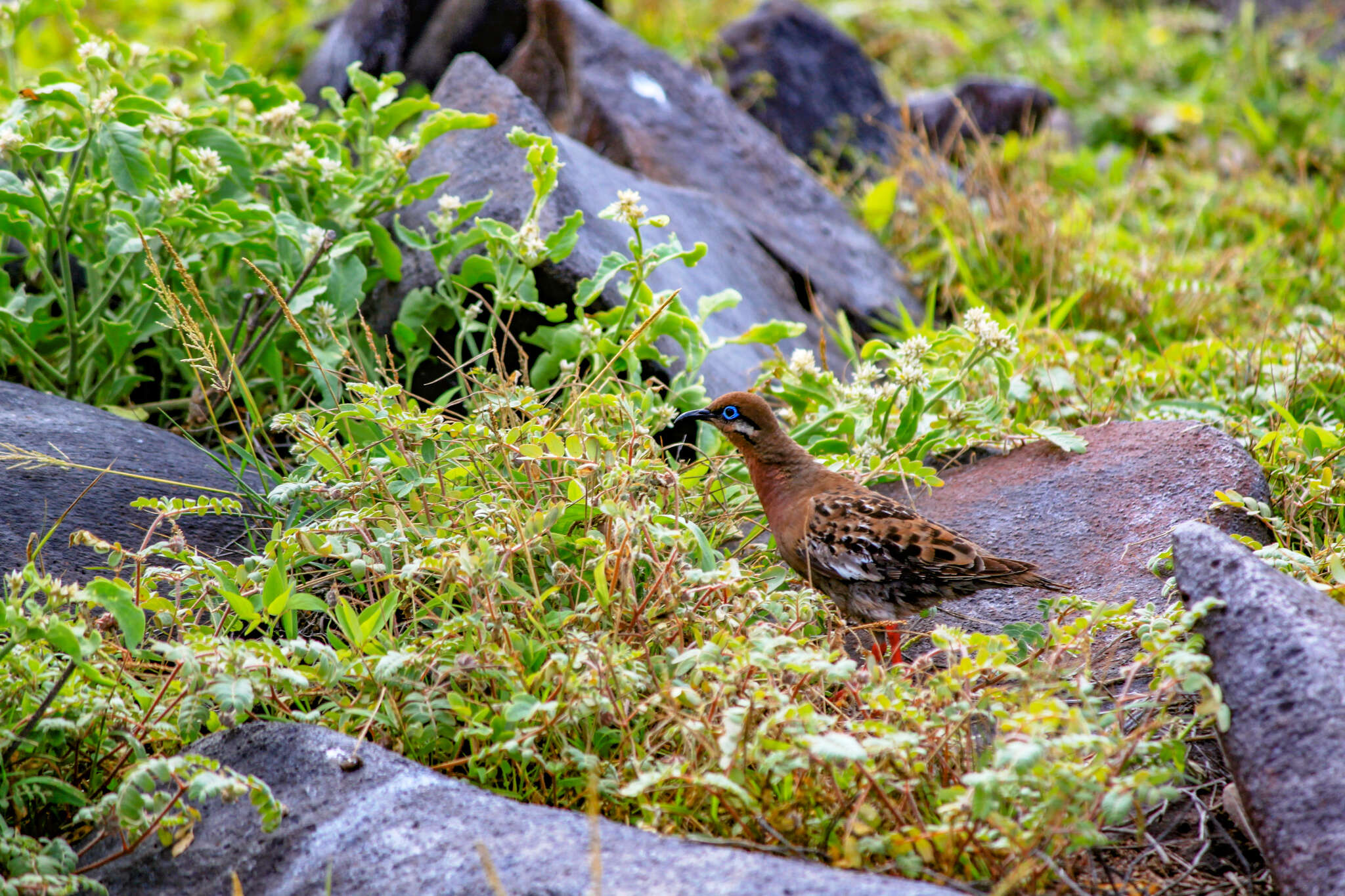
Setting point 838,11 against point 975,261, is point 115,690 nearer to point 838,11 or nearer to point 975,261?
point 975,261

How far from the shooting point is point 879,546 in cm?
373

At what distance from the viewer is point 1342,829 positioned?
2.39 meters

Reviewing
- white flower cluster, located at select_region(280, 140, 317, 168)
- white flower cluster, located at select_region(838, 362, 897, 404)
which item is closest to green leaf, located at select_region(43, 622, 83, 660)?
white flower cluster, located at select_region(280, 140, 317, 168)

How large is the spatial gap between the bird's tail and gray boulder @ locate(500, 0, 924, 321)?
3.32 metres

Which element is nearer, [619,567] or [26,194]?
[619,567]

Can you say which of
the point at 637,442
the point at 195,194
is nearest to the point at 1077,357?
the point at 637,442

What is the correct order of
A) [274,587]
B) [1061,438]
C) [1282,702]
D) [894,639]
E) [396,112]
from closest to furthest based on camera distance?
[1282,702]
[274,587]
[894,639]
[1061,438]
[396,112]

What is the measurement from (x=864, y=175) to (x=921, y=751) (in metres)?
6.92

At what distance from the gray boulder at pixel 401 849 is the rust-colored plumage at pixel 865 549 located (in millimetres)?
1482

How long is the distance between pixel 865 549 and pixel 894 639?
358 millimetres

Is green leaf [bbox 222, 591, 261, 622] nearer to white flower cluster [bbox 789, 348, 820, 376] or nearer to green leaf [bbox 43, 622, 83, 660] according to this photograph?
green leaf [bbox 43, 622, 83, 660]

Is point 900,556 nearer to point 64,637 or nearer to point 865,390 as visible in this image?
point 865,390

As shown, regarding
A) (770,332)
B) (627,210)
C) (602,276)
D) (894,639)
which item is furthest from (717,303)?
(894,639)

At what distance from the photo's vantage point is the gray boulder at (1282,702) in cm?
244
